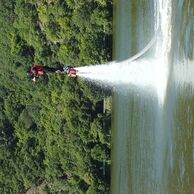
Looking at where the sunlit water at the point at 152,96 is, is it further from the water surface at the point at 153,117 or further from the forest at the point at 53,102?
the forest at the point at 53,102

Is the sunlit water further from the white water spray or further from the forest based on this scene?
the forest

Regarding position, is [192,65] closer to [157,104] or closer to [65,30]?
[157,104]

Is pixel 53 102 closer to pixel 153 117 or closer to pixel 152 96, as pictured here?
pixel 152 96

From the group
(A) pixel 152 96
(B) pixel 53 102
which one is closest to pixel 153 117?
(A) pixel 152 96

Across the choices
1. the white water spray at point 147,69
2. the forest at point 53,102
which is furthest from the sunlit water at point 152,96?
the forest at point 53,102

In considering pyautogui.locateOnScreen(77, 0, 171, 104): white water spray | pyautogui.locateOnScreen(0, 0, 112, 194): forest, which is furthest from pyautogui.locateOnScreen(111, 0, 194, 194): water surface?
pyautogui.locateOnScreen(0, 0, 112, 194): forest
